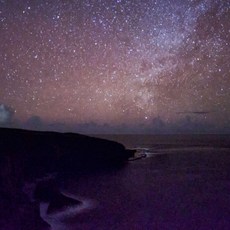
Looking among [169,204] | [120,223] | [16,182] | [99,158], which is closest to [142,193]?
[169,204]

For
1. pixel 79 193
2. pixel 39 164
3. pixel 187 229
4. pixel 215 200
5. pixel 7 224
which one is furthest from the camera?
pixel 39 164

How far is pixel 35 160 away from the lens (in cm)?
5881

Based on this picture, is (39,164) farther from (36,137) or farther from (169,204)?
(169,204)

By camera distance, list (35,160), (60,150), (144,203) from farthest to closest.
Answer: (60,150) → (35,160) → (144,203)

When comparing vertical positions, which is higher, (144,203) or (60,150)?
(60,150)

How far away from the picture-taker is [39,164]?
5947 centimetres

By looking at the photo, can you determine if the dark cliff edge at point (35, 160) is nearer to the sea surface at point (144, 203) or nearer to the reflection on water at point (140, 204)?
the reflection on water at point (140, 204)

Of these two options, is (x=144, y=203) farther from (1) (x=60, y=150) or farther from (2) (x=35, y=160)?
(1) (x=60, y=150)

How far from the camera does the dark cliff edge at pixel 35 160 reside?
2322 cm

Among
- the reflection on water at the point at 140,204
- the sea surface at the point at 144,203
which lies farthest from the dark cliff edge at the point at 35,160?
the sea surface at the point at 144,203

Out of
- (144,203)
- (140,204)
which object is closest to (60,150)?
(144,203)

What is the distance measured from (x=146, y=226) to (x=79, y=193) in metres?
17.0

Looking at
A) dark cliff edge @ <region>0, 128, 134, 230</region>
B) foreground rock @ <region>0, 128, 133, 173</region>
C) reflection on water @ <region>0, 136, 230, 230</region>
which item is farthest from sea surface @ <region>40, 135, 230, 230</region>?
foreground rock @ <region>0, 128, 133, 173</region>

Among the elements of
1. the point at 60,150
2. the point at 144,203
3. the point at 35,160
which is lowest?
the point at 144,203
